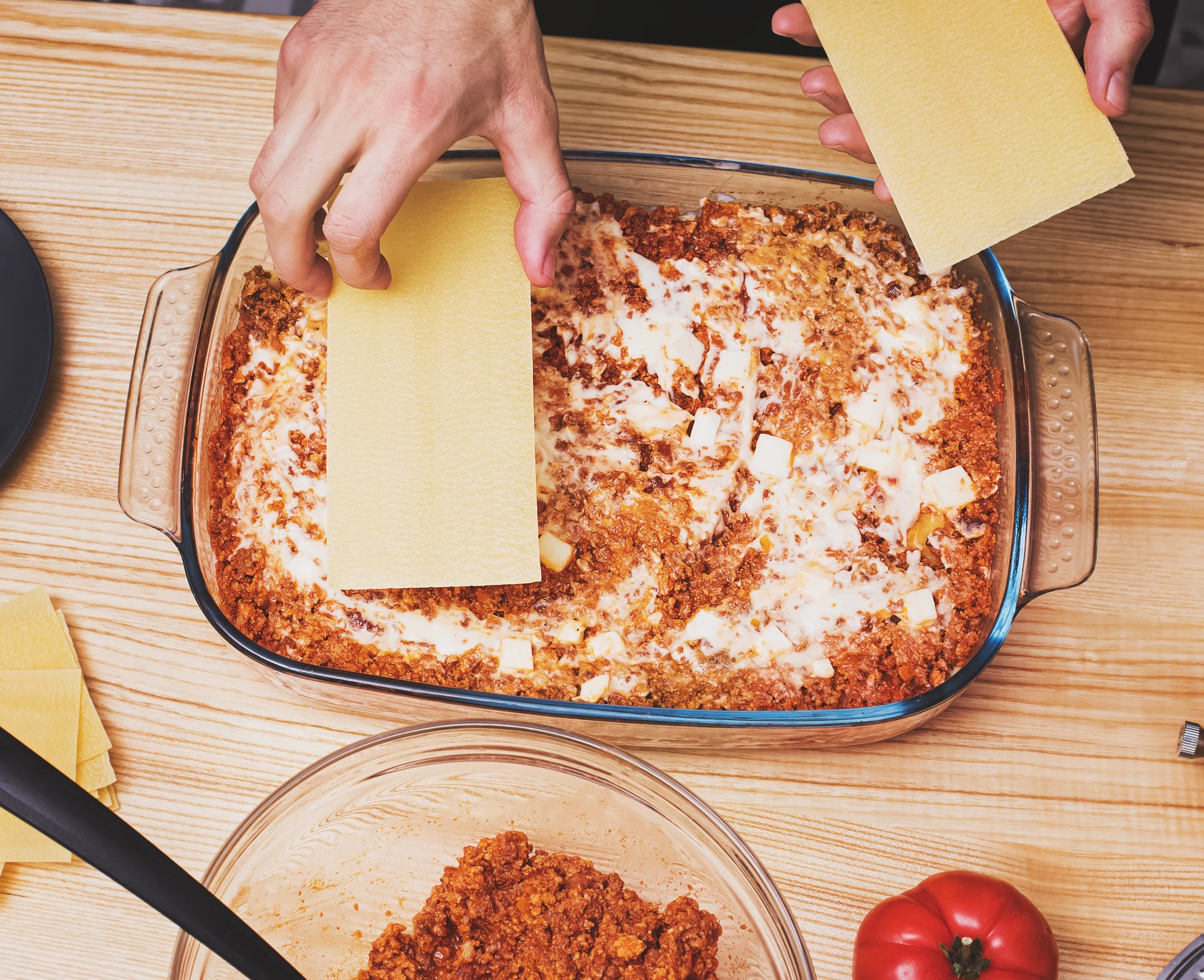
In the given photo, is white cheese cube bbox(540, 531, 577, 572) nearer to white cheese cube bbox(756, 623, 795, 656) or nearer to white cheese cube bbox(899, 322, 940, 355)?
white cheese cube bbox(756, 623, 795, 656)

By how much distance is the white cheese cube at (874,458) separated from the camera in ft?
3.35

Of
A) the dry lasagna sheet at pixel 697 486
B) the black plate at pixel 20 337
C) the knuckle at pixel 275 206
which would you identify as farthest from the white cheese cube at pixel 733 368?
the black plate at pixel 20 337

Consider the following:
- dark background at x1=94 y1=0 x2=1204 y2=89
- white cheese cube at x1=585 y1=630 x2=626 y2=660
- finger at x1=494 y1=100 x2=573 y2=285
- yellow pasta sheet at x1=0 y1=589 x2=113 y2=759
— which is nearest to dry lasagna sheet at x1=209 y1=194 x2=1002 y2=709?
white cheese cube at x1=585 y1=630 x2=626 y2=660

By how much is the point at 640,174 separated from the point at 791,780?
2.28ft

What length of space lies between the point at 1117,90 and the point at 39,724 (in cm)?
125

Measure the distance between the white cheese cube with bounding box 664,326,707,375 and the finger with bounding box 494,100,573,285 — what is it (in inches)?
6.6

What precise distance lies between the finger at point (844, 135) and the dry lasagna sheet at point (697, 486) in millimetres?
96

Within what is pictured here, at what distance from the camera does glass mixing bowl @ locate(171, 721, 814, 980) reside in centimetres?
93

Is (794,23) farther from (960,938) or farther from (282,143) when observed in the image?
(960,938)

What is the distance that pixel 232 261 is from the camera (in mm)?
1068

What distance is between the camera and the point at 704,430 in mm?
1035

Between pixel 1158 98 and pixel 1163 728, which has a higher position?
pixel 1158 98

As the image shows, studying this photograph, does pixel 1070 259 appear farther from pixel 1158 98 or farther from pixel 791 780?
pixel 791 780

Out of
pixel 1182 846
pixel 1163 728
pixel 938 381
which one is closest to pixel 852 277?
pixel 938 381
